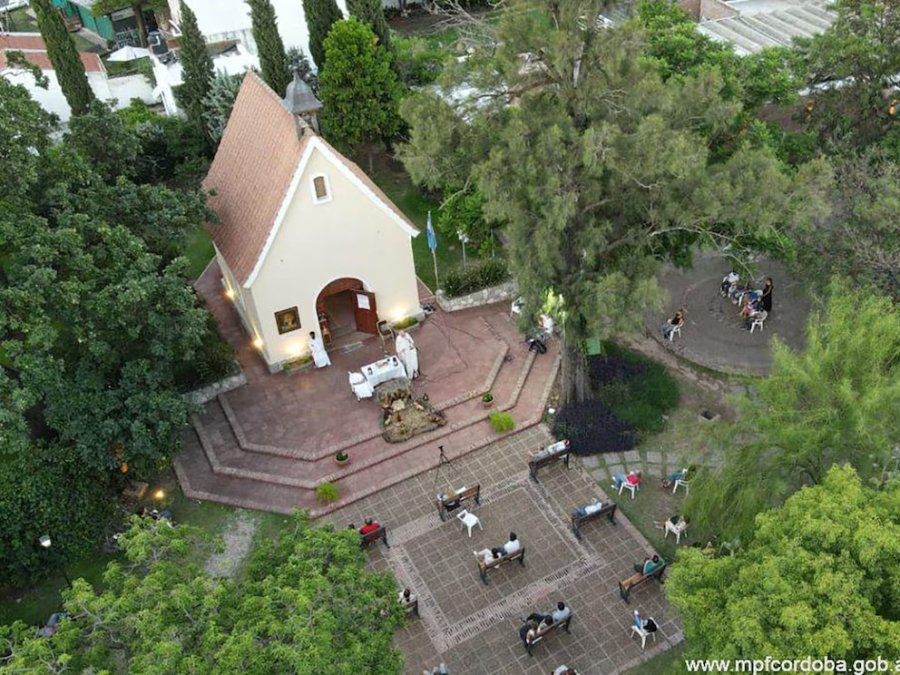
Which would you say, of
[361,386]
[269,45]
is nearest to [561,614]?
[361,386]

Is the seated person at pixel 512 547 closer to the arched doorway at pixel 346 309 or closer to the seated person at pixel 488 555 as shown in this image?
the seated person at pixel 488 555

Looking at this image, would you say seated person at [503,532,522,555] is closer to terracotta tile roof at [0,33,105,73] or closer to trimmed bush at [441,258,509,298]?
trimmed bush at [441,258,509,298]

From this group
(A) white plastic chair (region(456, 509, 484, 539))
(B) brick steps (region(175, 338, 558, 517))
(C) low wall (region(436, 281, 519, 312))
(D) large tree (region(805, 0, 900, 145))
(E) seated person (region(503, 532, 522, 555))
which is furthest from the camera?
(C) low wall (region(436, 281, 519, 312))

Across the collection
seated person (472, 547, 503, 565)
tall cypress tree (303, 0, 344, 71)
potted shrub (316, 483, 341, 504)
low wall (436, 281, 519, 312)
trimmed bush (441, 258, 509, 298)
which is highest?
tall cypress tree (303, 0, 344, 71)

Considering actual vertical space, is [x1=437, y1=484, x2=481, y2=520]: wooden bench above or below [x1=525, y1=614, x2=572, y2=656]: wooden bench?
above

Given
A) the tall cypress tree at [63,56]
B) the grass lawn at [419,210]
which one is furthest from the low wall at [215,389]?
the tall cypress tree at [63,56]

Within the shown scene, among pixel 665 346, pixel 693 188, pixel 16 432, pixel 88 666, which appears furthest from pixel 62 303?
pixel 665 346

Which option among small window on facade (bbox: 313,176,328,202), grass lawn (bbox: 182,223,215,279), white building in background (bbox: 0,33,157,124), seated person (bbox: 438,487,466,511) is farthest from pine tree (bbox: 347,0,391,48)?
seated person (bbox: 438,487,466,511)

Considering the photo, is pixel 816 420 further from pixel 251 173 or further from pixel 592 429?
pixel 251 173
